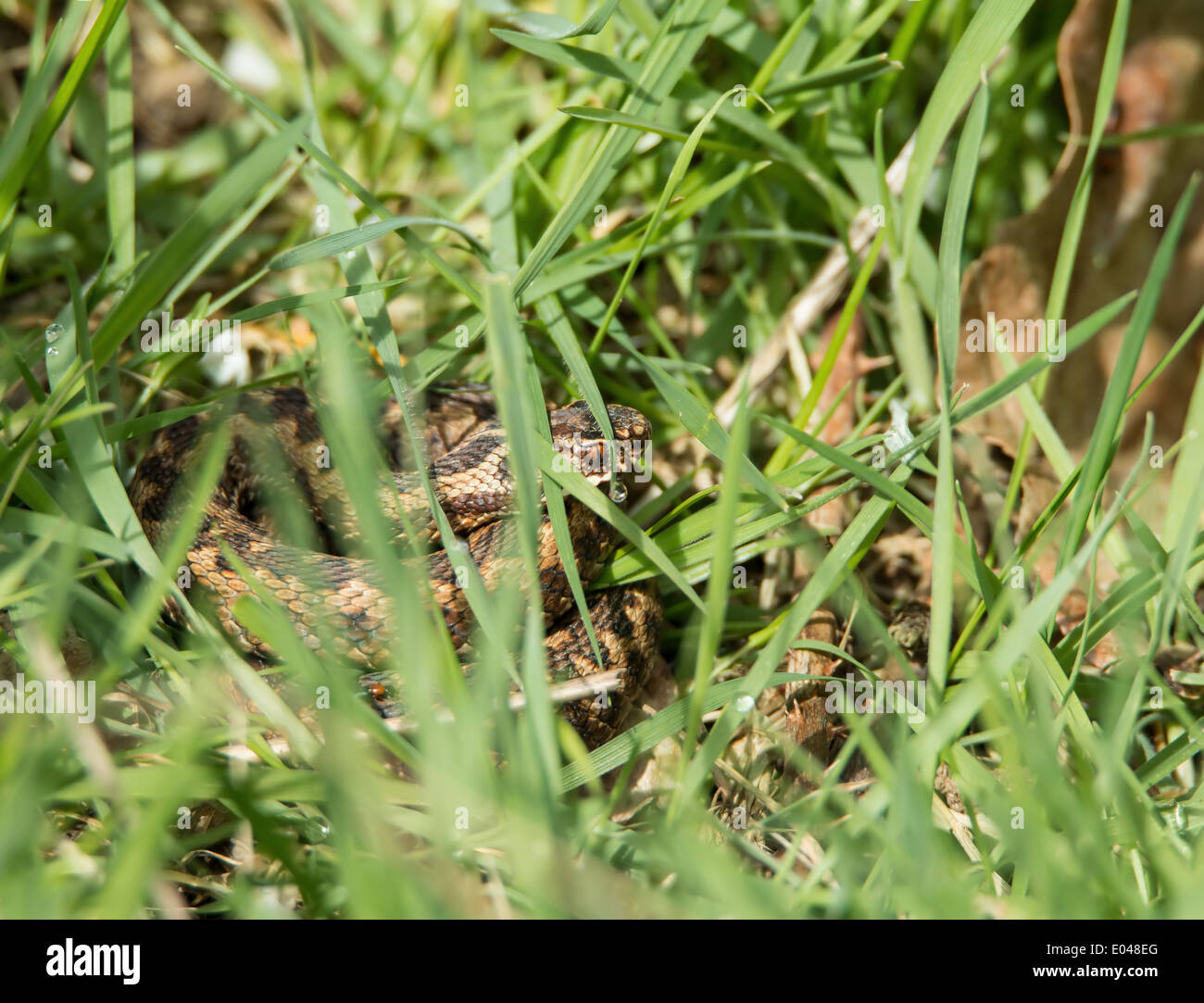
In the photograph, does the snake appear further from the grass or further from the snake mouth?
the grass

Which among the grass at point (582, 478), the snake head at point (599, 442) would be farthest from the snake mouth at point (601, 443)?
the grass at point (582, 478)

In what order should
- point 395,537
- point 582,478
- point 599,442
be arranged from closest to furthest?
point 582,478
point 599,442
point 395,537

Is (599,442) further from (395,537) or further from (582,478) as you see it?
(395,537)

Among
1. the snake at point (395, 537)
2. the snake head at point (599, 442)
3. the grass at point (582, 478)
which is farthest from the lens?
the snake head at point (599, 442)

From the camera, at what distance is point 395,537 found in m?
4.24

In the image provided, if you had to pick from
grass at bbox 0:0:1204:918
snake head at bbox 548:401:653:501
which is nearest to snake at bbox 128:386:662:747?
snake head at bbox 548:401:653:501

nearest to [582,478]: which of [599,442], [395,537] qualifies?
[599,442]

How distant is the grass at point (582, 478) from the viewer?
2.25 meters

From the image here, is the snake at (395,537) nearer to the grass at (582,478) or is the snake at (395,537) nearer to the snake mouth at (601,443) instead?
the snake mouth at (601,443)

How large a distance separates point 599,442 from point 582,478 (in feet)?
1.62

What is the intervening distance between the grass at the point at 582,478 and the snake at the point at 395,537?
0.22 meters
